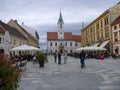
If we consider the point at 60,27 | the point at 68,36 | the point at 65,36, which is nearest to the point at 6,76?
the point at 65,36

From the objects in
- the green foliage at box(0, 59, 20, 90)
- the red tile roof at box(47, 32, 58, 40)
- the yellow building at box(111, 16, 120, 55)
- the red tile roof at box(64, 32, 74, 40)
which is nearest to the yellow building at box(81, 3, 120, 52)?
the yellow building at box(111, 16, 120, 55)

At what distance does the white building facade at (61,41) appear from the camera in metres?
125

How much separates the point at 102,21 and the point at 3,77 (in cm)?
5688

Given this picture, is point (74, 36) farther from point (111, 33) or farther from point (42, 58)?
point (42, 58)

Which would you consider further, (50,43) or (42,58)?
(50,43)

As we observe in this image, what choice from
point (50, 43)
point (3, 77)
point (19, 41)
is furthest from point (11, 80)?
point (50, 43)

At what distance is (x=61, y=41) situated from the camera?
128 meters

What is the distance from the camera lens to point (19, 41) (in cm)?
6481

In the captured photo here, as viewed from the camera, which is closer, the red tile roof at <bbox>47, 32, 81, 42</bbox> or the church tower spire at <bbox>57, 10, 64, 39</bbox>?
the red tile roof at <bbox>47, 32, 81, 42</bbox>

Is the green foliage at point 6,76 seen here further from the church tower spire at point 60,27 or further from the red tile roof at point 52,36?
the church tower spire at point 60,27

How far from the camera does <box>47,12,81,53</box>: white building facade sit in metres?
125

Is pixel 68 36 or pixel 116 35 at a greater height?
pixel 68 36

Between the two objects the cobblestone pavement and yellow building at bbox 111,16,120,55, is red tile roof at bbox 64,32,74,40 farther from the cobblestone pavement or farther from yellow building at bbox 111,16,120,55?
the cobblestone pavement

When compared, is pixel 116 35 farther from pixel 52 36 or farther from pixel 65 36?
pixel 65 36
